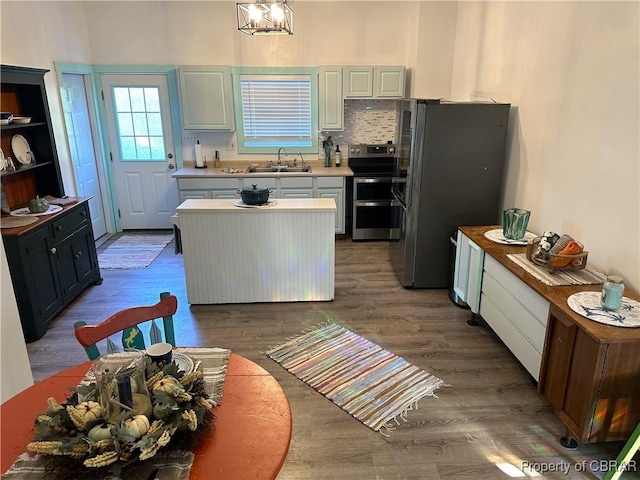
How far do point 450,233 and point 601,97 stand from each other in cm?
162

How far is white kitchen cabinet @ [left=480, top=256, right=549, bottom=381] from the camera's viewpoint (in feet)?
8.21

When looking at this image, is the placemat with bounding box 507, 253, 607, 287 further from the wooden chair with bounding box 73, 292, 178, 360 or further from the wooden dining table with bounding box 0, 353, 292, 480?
the wooden chair with bounding box 73, 292, 178, 360

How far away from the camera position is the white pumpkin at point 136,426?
1.14 meters

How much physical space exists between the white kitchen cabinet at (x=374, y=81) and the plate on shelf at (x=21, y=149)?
138 inches

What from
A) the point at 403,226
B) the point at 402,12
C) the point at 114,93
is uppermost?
the point at 402,12

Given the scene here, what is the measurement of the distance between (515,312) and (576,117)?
4.51 ft

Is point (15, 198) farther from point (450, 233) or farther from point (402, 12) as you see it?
point (402, 12)

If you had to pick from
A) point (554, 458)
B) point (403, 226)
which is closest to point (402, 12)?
point (403, 226)

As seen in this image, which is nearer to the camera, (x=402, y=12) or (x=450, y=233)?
(x=450, y=233)

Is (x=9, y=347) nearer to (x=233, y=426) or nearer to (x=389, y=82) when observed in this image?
(x=233, y=426)

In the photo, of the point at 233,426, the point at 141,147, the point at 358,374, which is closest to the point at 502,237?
the point at 358,374

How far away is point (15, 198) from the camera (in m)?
3.86

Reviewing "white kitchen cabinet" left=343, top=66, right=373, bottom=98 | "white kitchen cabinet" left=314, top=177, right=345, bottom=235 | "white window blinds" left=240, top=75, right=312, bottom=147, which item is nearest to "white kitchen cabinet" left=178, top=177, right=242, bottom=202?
"white window blinds" left=240, top=75, right=312, bottom=147

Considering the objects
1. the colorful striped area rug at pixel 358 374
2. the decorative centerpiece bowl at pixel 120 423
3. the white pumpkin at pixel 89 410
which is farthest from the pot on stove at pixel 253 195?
the white pumpkin at pixel 89 410
